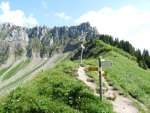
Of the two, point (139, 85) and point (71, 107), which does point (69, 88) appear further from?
point (139, 85)

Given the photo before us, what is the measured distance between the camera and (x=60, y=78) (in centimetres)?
3778

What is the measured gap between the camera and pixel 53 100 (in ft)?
99.4

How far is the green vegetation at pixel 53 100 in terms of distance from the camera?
1121 inches

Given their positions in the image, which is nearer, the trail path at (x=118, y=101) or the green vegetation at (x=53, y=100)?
the green vegetation at (x=53, y=100)

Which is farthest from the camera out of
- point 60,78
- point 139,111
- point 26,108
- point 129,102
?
point 60,78

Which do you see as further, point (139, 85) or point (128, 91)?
point (139, 85)

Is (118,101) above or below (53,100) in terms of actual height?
below

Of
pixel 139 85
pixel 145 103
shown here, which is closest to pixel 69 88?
pixel 145 103

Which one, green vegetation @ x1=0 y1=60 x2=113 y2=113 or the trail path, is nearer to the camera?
green vegetation @ x1=0 y1=60 x2=113 y2=113

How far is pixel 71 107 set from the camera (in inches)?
1149

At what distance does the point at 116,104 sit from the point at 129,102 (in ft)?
7.73

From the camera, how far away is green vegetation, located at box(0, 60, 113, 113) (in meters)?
28.5

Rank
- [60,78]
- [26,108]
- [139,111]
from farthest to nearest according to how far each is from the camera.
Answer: [60,78]
[139,111]
[26,108]

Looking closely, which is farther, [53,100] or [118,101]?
[118,101]
